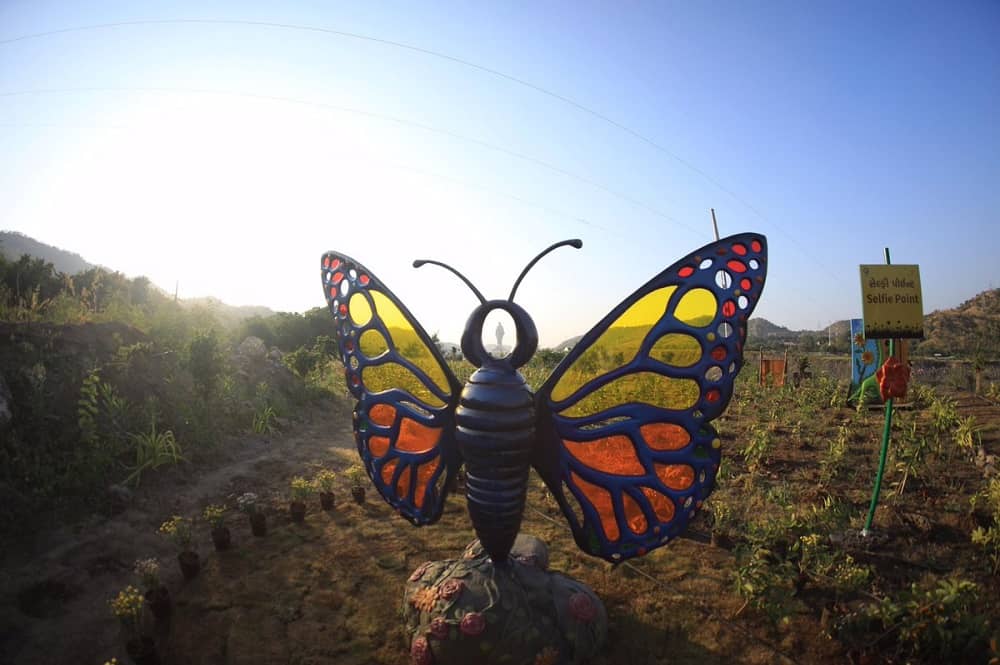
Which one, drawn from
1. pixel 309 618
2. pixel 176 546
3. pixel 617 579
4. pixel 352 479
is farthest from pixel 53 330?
pixel 617 579

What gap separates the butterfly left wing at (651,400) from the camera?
8.23ft

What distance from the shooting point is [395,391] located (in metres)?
3.17

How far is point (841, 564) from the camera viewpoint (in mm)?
3660

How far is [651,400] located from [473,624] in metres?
1.62

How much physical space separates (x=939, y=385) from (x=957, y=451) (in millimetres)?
7849

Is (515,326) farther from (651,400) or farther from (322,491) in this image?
A: (322,491)

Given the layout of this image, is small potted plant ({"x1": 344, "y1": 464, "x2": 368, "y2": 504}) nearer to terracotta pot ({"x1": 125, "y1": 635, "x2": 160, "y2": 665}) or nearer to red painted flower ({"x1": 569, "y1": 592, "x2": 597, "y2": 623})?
terracotta pot ({"x1": 125, "y1": 635, "x2": 160, "y2": 665})

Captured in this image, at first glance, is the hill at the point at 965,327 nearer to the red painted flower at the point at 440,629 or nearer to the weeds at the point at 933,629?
the weeds at the point at 933,629

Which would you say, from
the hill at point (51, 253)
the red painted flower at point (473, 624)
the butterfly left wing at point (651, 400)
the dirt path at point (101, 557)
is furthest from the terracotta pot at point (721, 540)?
the hill at point (51, 253)

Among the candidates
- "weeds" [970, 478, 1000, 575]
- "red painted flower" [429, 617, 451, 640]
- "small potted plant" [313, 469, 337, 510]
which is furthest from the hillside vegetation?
"weeds" [970, 478, 1000, 575]

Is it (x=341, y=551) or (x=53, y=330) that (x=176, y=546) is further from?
(x=53, y=330)

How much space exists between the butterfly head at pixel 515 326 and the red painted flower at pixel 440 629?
150 cm

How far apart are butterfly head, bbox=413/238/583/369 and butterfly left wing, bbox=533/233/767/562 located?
233mm

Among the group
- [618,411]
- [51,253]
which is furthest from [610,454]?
[51,253]
